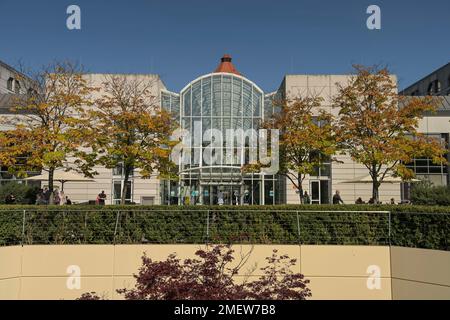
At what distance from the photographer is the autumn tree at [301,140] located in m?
20.1

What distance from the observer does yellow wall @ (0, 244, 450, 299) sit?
11.0m

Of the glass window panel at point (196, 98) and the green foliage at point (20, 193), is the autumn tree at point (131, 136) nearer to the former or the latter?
the green foliage at point (20, 193)

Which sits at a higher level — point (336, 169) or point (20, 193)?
point (336, 169)

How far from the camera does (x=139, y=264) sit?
11273 millimetres

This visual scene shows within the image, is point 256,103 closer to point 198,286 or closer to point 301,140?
point 301,140

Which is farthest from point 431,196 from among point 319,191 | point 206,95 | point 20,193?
point 20,193

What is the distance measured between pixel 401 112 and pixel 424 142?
1685 mm

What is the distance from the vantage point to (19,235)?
12062 mm

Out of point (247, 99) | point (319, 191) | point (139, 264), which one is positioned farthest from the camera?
point (247, 99)

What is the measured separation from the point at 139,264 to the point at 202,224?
6.90 feet

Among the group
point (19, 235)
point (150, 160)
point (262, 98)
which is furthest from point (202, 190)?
point (19, 235)

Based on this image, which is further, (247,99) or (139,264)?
(247,99)
